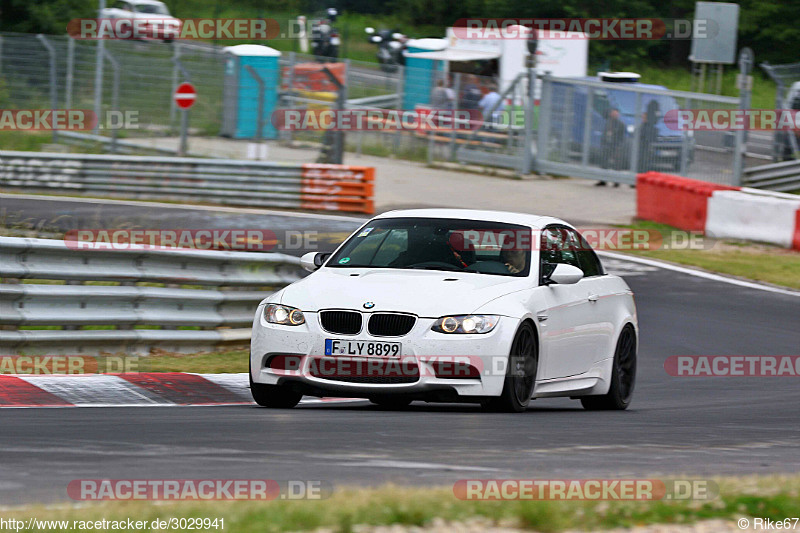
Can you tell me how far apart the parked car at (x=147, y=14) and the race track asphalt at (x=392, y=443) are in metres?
41.8

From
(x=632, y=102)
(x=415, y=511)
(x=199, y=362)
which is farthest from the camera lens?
(x=632, y=102)

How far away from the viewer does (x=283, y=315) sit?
28.1 ft

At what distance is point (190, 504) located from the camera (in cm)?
478

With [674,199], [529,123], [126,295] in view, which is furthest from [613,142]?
[126,295]

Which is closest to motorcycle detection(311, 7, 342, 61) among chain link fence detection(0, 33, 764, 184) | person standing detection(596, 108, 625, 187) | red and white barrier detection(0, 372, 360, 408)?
chain link fence detection(0, 33, 764, 184)

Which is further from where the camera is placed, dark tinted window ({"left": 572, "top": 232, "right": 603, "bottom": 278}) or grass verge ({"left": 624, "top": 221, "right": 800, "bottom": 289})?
grass verge ({"left": 624, "top": 221, "right": 800, "bottom": 289})

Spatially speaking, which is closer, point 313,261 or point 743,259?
point 313,261

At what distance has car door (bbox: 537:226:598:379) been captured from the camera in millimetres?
9016

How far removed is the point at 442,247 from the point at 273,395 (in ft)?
4.99

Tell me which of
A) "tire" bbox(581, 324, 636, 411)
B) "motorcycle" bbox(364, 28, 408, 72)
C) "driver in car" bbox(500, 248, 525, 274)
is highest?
"motorcycle" bbox(364, 28, 408, 72)

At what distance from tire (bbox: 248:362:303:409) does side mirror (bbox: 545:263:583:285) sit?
6.05 feet

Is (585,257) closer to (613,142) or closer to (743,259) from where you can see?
(743,259)

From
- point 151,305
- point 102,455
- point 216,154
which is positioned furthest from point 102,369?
point 216,154

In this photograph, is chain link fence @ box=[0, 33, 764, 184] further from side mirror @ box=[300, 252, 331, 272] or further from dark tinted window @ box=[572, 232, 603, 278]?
side mirror @ box=[300, 252, 331, 272]
